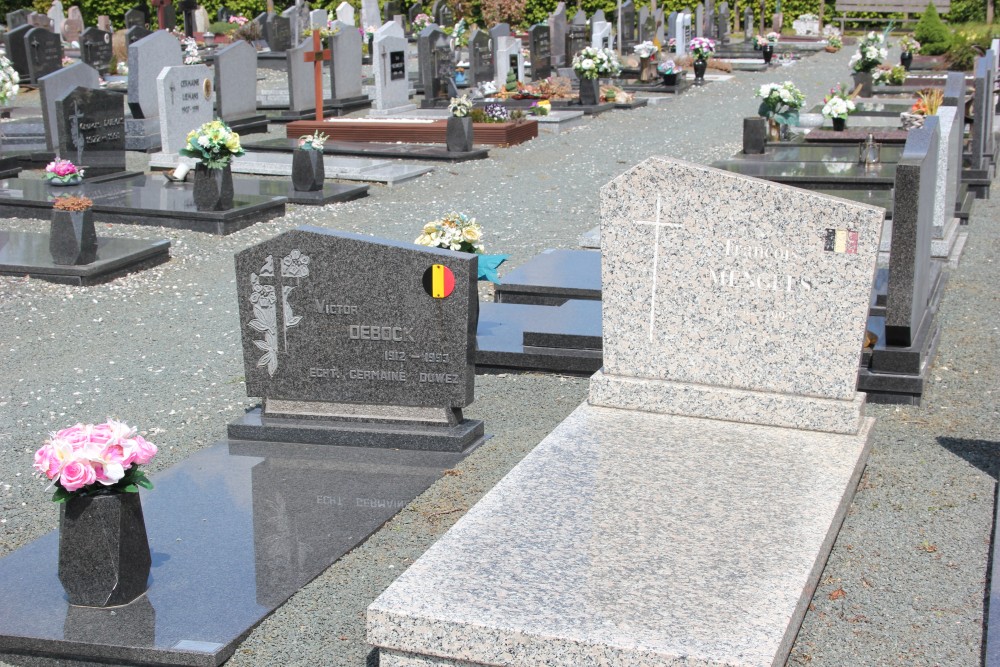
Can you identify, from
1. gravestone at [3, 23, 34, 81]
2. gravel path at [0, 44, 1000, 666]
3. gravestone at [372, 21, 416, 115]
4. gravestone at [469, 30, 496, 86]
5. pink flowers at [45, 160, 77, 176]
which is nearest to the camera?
gravel path at [0, 44, 1000, 666]

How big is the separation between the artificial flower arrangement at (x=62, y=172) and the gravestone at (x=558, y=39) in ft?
52.0

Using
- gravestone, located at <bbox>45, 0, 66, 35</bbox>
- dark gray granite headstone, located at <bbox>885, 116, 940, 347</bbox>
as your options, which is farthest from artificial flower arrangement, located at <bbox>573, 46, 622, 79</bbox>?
gravestone, located at <bbox>45, 0, 66, 35</bbox>

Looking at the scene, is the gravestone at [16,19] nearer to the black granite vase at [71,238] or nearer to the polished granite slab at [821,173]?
the black granite vase at [71,238]

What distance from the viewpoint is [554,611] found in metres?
3.72

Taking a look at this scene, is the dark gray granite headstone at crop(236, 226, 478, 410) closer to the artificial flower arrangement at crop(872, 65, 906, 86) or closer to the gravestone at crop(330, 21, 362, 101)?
the gravestone at crop(330, 21, 362, 101)

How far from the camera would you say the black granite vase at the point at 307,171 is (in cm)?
1285

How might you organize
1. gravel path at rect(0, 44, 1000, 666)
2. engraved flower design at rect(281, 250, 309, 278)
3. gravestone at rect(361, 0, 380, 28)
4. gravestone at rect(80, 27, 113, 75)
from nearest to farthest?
gravel path at rect(0, 44, 1000, 666) → engraved flower design at rect(281, 250, 309, 278) → gravestone at rect(80, 27, 113, 75) → gravestone at rect(361, 0, 380, 28)

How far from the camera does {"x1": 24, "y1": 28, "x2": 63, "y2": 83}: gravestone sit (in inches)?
913

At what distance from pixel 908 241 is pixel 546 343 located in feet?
7.12

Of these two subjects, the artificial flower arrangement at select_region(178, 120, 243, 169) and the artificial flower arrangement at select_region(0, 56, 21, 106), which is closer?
the artificial flower arrangement at select_region(178, 120, 243, 169)

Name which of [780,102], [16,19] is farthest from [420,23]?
[780,102]

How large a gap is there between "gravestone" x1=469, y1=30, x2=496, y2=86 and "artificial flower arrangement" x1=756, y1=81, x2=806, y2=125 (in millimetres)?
9176

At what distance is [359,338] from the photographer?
598cm

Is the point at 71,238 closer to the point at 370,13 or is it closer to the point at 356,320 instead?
the point at 356,320
